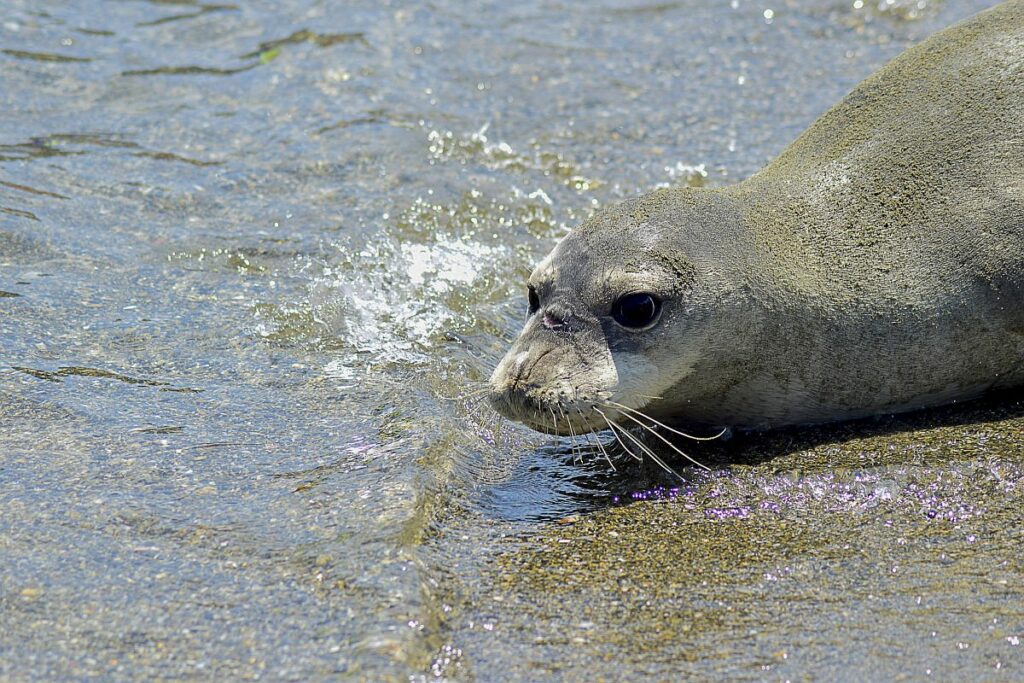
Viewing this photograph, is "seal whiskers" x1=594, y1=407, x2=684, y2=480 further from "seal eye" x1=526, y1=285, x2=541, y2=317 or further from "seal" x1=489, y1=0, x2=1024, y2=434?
"seal eye" x1=526, y1=285, x2=541, y2=317

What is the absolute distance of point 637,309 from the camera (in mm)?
5336

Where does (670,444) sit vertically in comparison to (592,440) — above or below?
above

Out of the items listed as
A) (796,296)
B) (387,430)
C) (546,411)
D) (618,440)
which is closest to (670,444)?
(618,440)

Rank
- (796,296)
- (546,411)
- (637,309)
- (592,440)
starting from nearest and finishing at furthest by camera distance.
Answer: (546,411) < (637,309) < (796,296) < (592,440)

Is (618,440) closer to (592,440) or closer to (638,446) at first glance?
(638,446)

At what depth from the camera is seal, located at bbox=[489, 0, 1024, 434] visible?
17.5ft

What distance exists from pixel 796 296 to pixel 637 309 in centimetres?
70

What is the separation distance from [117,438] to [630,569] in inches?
88.8

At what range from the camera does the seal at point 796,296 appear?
17.5 feet

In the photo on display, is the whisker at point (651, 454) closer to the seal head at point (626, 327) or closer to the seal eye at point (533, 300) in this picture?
the seal head at point (626, 327)

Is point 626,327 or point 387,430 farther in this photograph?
point 387,430

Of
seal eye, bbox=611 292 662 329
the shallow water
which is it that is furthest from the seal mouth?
seal eye, bbox=611 292 662 329

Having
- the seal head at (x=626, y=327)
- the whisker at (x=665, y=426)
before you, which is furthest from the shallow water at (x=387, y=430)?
the seal head at (x=626, y=327)

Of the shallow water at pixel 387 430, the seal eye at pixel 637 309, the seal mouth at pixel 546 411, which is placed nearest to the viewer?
the shallow water at pixel 387 430
